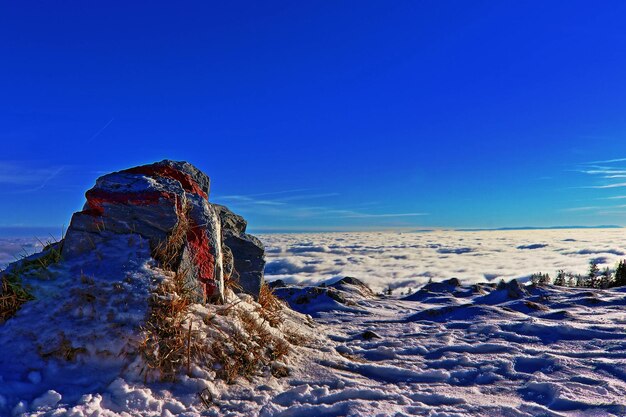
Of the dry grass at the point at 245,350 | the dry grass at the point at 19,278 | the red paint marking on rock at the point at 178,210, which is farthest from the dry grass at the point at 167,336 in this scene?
the dry grass at the point at 19,278

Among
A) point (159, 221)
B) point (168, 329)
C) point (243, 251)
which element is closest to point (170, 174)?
point (159, 221)

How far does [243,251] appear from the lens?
805cm

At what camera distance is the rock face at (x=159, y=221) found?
5.37 metres

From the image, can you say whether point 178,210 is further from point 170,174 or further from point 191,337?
point 191,337

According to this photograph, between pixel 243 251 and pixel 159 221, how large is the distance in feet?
8.81

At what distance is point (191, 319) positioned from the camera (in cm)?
473

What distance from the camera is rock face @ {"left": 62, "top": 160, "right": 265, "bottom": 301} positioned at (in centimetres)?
537

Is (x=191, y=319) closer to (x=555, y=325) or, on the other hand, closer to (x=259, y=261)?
(x=259, y=261)

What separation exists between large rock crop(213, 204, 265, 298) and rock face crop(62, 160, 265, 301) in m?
1.33

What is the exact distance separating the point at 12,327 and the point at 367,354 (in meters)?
4.38

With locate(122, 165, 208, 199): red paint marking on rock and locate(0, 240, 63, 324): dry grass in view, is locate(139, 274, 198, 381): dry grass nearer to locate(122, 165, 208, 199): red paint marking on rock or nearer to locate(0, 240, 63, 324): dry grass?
locate(0, 240, 63, 324): dry grass

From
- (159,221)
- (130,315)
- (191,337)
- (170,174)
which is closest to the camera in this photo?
(130,315)

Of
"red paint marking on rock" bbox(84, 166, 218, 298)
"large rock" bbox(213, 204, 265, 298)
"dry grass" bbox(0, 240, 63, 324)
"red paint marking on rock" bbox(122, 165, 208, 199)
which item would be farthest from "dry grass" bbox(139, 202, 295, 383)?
"large rock" bbox(213, 204, 265, 298)

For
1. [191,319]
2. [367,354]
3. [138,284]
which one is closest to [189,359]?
[191,319]
